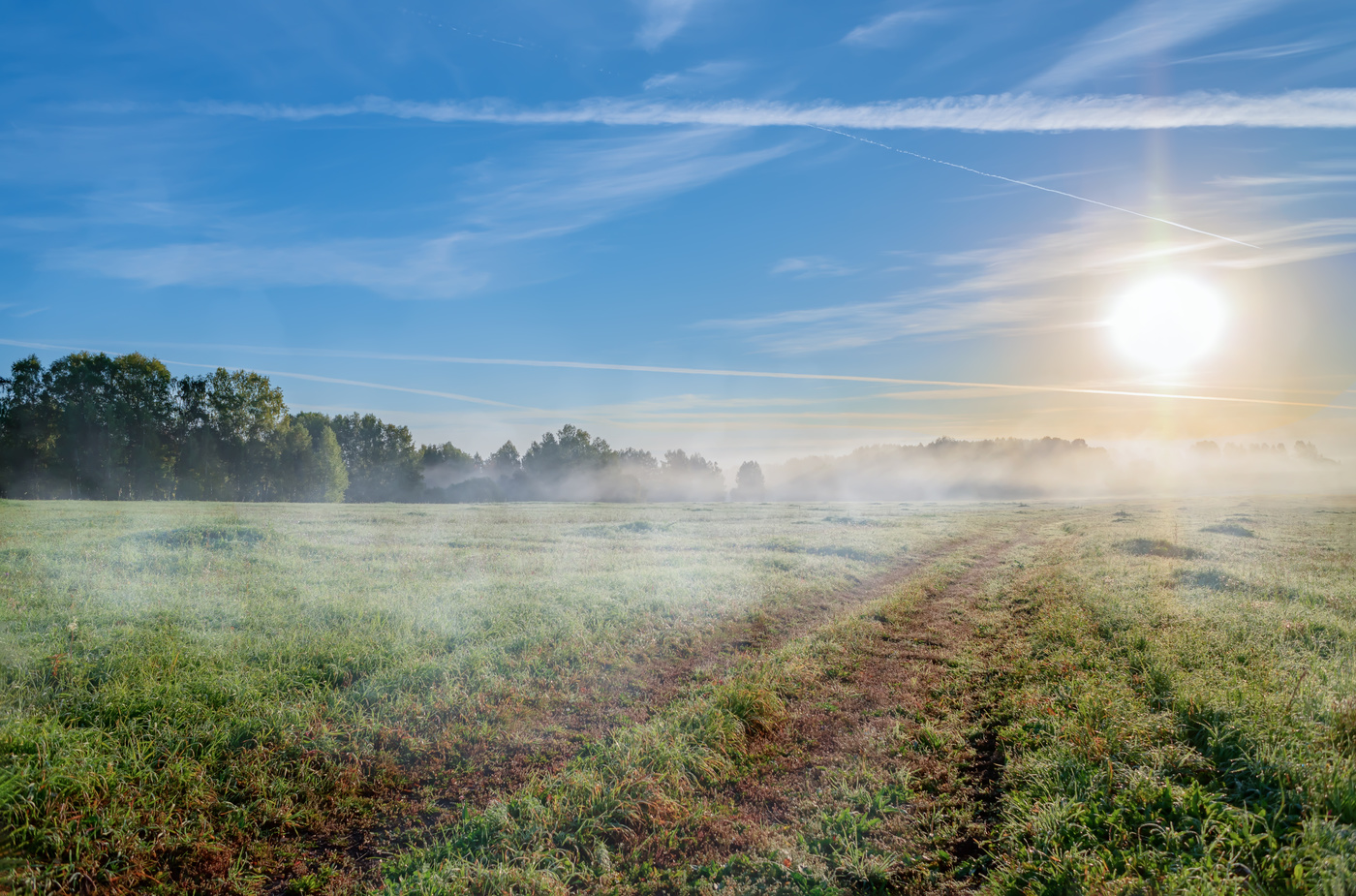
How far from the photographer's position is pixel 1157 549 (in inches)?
886

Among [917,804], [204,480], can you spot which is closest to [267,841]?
[917,804]

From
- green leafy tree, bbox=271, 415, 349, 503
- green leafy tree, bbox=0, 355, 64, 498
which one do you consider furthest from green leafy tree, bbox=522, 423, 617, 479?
green leafy tree, bbox=0, 355, 64, 498

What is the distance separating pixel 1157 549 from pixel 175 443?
86175 millimetres

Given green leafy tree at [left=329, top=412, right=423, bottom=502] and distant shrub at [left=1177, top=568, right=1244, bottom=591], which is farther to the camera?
green leafy tree at [left=329, top=412, right=423, bottom=502]

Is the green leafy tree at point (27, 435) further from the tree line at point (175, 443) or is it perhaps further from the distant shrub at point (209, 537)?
the distant shrub at point (209, 537)

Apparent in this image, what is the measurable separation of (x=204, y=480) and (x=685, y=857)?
8159 cm

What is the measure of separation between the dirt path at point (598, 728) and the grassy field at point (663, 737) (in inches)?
2.1

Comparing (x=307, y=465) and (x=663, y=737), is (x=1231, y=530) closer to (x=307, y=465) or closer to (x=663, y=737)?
(x=663, y=737)

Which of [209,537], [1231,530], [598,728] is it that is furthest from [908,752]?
[1231,530]

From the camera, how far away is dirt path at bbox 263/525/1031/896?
19.6ft

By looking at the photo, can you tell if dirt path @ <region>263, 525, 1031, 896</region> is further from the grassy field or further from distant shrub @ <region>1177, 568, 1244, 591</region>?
distant shrub @ <region>1177, 568, 1244, 591</region>

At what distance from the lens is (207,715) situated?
293 inches

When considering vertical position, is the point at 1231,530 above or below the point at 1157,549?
above

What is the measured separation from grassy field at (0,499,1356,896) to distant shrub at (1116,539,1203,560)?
5.25 metres
